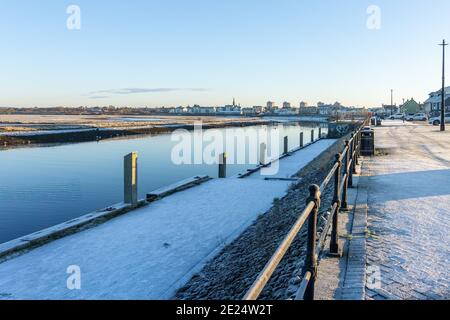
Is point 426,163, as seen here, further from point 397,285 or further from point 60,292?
point 60,292

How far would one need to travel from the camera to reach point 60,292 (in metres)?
6.64

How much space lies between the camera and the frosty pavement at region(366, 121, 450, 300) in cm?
452

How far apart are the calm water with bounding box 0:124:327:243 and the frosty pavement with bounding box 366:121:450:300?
28.7 ft

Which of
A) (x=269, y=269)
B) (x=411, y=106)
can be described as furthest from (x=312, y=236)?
(x=411, y=106)

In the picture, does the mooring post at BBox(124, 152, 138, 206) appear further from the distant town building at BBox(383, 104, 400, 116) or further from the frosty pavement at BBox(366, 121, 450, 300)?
the distant town building at BBox(383, 104, 400, 116)

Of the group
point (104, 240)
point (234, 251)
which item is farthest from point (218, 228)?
point (104, 240)

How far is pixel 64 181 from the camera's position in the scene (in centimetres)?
2045

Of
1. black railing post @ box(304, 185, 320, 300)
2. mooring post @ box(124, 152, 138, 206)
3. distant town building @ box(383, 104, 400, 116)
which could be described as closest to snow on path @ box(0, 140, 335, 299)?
mooring post @ box(124, 152, 138, 206)

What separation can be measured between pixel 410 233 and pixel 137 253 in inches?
190

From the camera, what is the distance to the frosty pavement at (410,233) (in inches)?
178

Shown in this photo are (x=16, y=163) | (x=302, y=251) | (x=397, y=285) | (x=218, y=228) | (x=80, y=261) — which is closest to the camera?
(x=397, y=285)

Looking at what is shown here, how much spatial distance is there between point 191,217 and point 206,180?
6.97 m

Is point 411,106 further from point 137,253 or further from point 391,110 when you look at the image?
point 137,253

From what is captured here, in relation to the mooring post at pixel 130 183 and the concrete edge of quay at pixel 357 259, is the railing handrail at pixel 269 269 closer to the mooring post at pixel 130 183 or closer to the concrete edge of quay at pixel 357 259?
the concrete edge of quay at pixel 357 259
